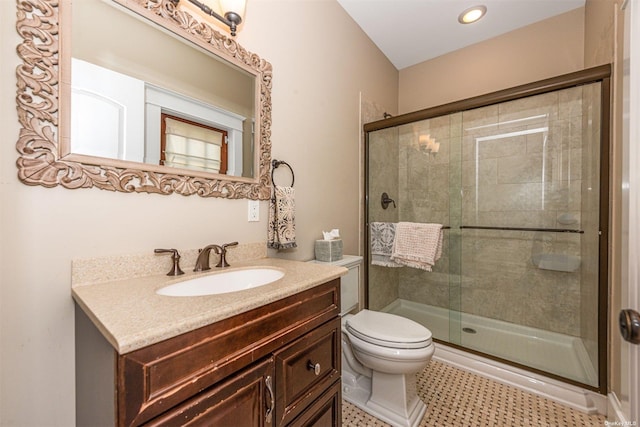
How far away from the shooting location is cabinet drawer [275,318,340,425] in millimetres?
807

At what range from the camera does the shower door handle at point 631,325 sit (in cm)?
55

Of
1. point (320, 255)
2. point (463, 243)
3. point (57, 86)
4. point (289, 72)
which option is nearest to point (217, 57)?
point (289, 72)

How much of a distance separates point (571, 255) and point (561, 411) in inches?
39.9

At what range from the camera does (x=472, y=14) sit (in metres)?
2.05

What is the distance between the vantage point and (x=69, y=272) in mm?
812

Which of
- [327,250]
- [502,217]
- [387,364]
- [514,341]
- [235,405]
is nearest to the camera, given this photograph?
[235,405]

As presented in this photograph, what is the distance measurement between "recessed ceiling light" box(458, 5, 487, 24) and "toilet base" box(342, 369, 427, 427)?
2586 millimetres

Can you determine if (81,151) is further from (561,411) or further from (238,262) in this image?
(561,411)

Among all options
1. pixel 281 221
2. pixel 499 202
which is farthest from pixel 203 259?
pixel 499 202

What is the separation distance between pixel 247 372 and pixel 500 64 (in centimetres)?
303

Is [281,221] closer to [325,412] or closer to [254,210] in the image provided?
[254,210]

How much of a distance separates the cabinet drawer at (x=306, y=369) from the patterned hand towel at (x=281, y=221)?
0.51m

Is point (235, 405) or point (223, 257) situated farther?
point (223, 257)

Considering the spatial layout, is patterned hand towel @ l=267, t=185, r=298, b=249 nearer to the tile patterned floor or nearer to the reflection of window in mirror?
the reflection of window in mirror
